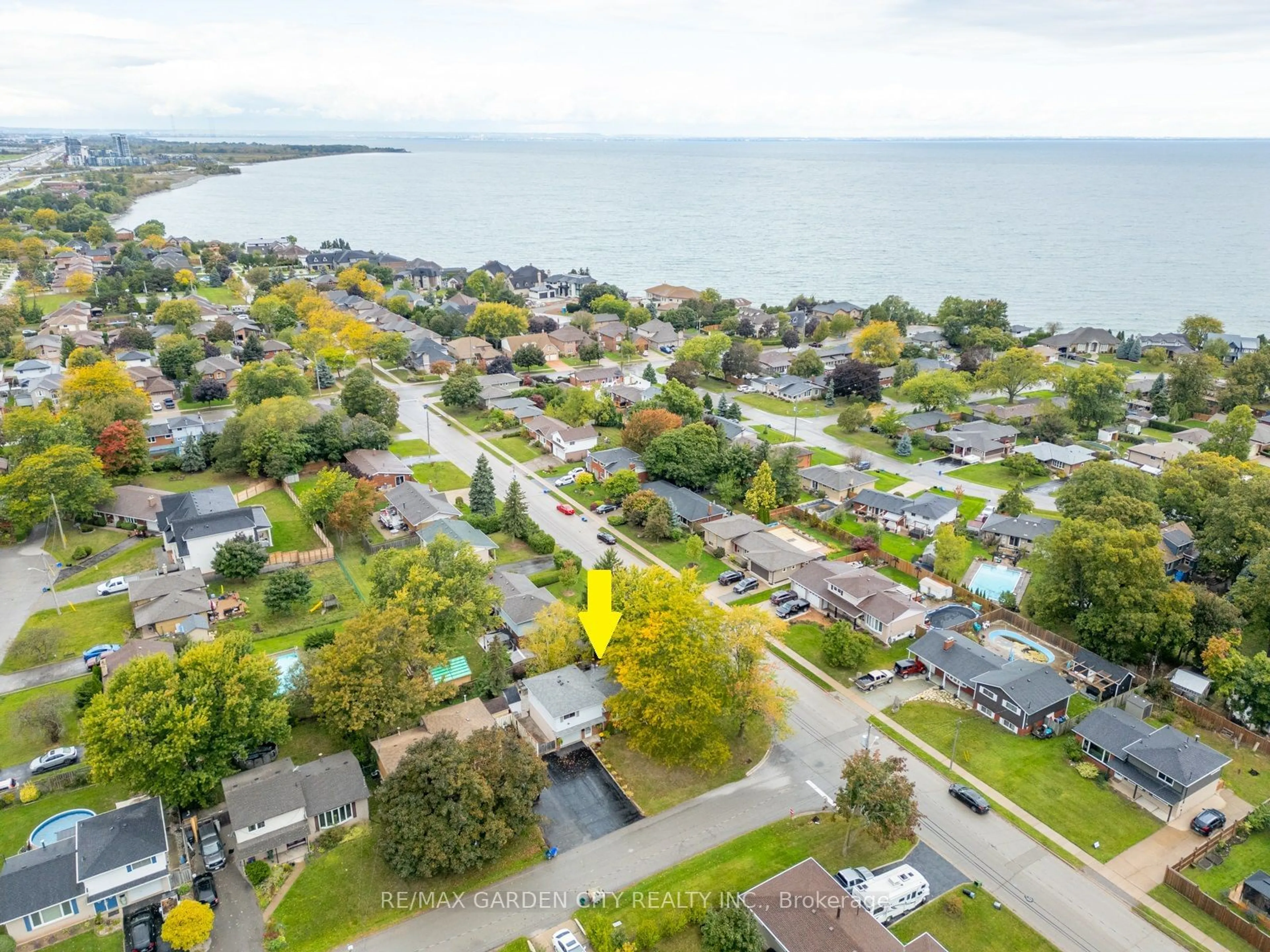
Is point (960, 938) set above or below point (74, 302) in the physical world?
below

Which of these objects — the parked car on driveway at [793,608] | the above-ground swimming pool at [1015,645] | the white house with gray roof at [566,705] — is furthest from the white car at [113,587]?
the above-ground swimming pool at [1015,645]

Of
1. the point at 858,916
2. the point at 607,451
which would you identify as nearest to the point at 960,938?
the point at 858,916

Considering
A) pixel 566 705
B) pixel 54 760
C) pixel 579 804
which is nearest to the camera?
pixel 579 804

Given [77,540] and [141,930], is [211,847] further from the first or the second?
[77,540]

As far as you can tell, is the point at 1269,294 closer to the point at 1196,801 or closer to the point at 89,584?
the point at 1196,801

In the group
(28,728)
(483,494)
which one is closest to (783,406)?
(483,494)

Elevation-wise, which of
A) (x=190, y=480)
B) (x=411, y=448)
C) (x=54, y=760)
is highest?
(x=411, y=448)
